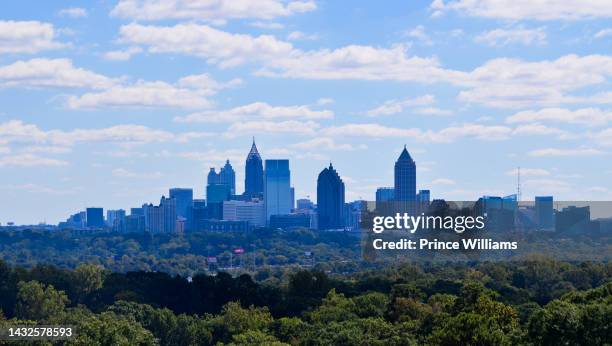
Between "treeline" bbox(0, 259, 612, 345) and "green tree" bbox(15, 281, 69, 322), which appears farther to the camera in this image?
"green tree" bbox(15, 281, 69, 322)

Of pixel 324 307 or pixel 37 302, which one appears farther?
pixel 37 302

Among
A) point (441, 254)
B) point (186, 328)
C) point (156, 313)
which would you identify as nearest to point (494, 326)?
point (186, 328)

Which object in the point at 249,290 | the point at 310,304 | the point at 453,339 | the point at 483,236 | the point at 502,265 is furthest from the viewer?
the point at 483,236

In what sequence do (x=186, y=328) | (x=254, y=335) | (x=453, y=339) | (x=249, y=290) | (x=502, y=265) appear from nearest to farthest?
(x=453, y=339), (x=254, y=335), (x=186, y=328), (x=249, y=290), (x=502, y=265)

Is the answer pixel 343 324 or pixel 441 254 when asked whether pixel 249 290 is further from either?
pixel 441 254

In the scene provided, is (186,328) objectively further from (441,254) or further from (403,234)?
(441,254)

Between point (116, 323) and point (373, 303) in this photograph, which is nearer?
point (116, 323)

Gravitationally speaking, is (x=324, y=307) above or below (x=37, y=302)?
below

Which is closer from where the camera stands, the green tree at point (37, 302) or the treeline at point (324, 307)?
the treeline at point (324, 307)
